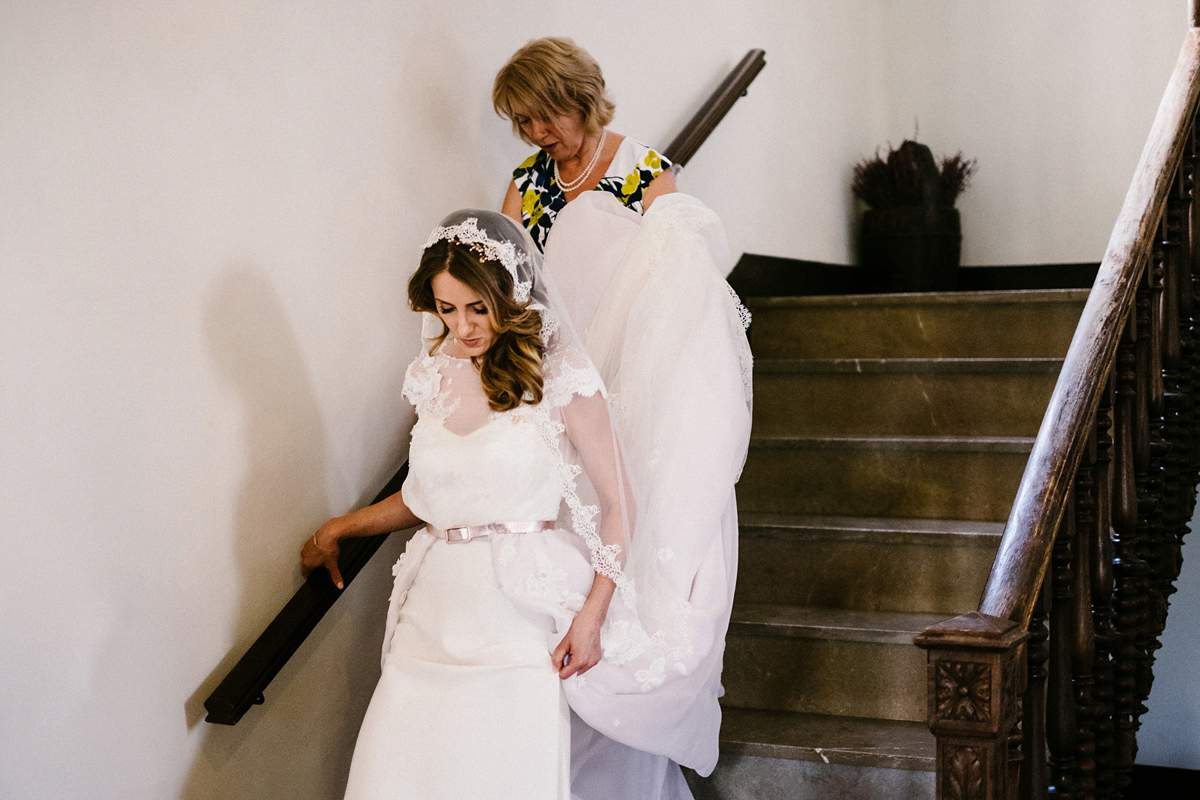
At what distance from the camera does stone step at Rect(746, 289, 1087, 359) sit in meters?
3.62

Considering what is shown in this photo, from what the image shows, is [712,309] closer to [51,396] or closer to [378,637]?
[378,637]

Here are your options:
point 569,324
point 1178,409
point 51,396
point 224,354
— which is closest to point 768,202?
point 1178,409

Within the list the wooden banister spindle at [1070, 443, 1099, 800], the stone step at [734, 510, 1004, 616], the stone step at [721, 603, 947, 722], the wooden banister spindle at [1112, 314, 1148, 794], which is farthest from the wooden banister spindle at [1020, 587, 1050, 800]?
the stone step at [734, 510, 1004, 616]

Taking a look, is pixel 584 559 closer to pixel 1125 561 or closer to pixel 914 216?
pixel 1125 561

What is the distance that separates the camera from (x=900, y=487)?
3094 millimetres

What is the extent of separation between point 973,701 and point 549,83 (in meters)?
1.59

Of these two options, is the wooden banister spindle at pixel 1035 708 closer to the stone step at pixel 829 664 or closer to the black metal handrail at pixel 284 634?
the stone step at pixel 829 664

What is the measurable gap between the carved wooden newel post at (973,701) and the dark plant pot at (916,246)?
12.1 ft

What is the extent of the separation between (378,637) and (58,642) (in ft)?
2.96

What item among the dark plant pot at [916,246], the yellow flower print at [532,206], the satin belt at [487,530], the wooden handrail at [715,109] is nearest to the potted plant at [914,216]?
the dark plant pot at [916,246]

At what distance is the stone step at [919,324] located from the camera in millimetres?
3615

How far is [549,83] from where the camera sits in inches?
95.9

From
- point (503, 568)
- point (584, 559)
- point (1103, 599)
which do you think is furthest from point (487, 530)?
point (1103, 599)

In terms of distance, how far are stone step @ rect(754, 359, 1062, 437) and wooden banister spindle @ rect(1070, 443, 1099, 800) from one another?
1.32 metres
